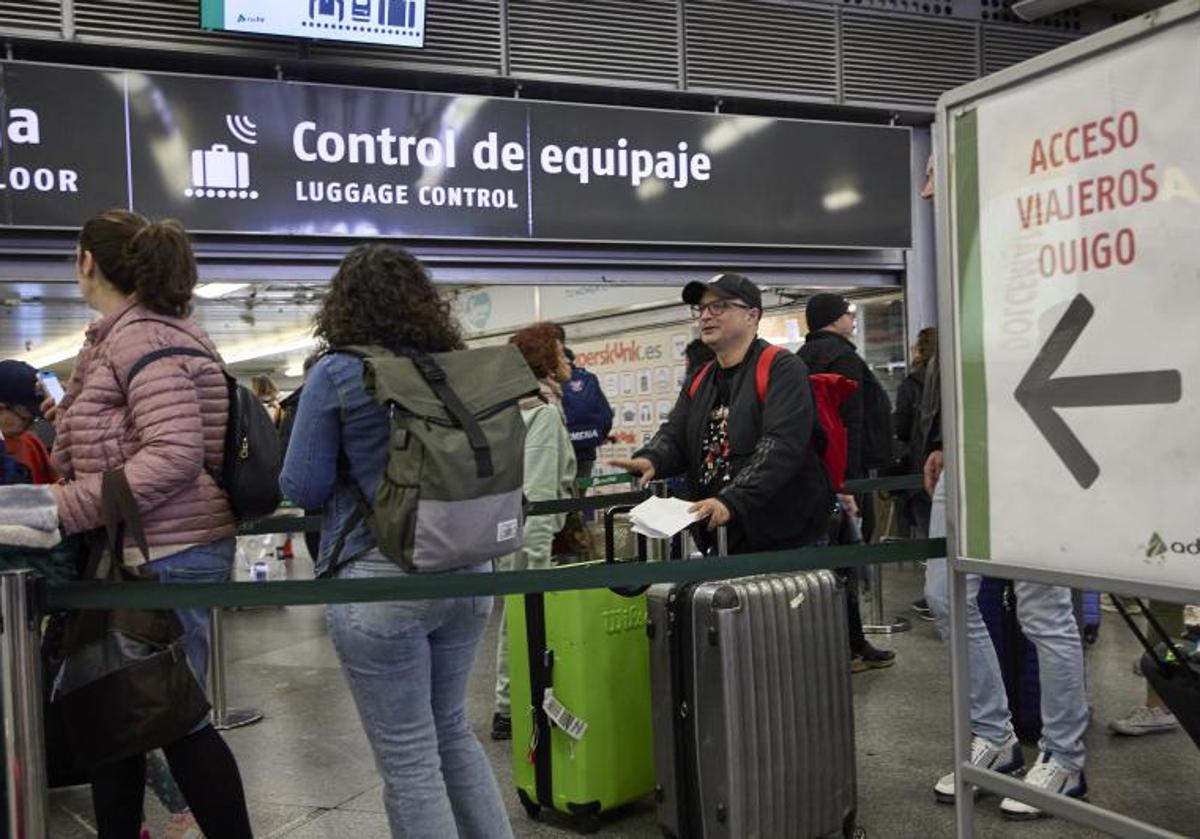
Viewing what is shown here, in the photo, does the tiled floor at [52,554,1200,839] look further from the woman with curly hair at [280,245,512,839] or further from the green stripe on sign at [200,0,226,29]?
the green stripe on sign at [200,0,226,29]

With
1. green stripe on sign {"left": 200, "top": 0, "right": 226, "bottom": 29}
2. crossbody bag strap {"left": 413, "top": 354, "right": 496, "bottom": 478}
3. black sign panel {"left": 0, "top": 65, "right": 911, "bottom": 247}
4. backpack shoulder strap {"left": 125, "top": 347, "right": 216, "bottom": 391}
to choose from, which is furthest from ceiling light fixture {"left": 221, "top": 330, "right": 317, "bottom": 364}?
crossbody bag strap {"left": 413, "top": 354, "right": 496, "bottom": 478}

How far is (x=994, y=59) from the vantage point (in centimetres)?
818

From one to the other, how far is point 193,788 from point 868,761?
2.26 meters

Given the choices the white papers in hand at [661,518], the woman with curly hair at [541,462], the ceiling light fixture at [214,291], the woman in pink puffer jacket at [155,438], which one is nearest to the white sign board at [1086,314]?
the white papers in hand at [661,518]

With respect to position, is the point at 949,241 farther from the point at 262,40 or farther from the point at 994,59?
the point at 994,59

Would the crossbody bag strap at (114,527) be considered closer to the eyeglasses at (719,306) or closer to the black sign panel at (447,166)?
the eyeglasses at (719,306)

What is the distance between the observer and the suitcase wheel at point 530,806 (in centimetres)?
341

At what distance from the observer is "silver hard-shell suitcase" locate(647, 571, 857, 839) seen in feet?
9.32

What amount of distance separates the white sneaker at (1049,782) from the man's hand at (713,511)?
1.24m

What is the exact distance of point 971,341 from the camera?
6.37 feet

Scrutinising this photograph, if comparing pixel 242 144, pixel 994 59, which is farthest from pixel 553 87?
pixel 994 59

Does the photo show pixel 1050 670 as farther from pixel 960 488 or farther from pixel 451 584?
pixel 451 584

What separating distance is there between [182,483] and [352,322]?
0.52 metres

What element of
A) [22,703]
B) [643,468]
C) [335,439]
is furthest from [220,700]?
[335,439]
